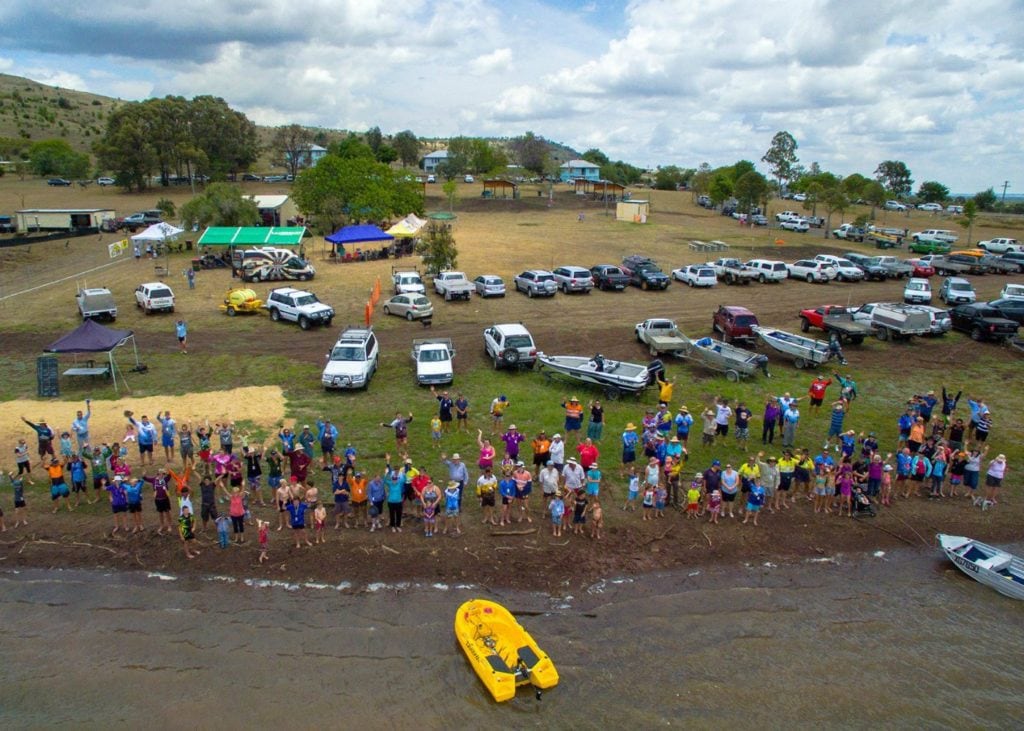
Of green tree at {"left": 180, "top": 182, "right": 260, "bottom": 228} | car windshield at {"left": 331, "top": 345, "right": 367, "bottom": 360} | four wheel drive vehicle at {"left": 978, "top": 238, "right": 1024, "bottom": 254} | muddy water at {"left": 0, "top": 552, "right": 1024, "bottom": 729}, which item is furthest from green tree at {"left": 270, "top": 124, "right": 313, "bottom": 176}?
muddy water at {"left": 0, "top": 552, "right": 1024, "bottom": 729}

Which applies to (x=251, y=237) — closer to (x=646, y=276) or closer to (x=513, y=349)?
(x=646, y=276)

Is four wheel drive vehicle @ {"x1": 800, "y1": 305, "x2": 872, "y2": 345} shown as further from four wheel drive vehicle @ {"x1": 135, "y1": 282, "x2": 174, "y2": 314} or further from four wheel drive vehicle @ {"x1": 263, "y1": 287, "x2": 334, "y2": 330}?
four wheel drive vehicle @ {"x1": 135, "y1": 282, "x2": 174, "y2": 314}

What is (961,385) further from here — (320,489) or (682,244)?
(682,244)

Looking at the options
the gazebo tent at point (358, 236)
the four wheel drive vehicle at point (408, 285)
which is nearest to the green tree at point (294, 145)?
the gazebo tent at point (358, 236)

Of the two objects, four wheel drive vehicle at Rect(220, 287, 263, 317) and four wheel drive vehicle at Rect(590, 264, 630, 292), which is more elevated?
four wheel drive vehicle at Rect(590, 264, 630, 292)

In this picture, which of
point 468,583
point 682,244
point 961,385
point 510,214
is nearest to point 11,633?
point 468,583

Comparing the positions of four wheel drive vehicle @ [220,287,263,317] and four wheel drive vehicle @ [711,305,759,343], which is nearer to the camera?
four wheel drive vehicle @ [711,305,759,343]
